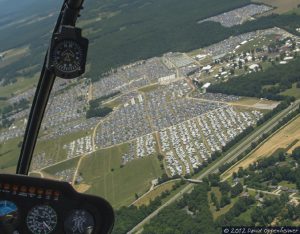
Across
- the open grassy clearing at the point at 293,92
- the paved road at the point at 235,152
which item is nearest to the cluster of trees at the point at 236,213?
the paved road at the point at 235,152

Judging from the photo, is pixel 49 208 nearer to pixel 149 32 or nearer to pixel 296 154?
pixel 296 154

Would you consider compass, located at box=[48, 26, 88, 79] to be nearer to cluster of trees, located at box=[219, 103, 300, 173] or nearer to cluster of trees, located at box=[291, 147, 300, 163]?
cluster of trees, located at box=[291, 147, 300, 163]

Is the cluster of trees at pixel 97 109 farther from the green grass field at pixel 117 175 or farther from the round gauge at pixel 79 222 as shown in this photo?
the round gauge at pixel 79 222

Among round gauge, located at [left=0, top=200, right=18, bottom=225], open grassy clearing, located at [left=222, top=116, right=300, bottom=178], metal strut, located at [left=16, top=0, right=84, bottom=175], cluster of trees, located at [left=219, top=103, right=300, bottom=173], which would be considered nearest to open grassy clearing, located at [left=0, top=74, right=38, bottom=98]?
cluster of trees, located at [left=219, top=103, right=300, bottom=173]

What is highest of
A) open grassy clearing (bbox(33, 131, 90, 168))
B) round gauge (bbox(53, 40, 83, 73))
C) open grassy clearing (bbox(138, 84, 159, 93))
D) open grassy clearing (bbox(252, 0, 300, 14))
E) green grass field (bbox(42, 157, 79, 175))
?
round gauge (bbox(53, 40, 83, 73))

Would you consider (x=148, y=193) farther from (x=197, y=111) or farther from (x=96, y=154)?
(x=197, y=111)
